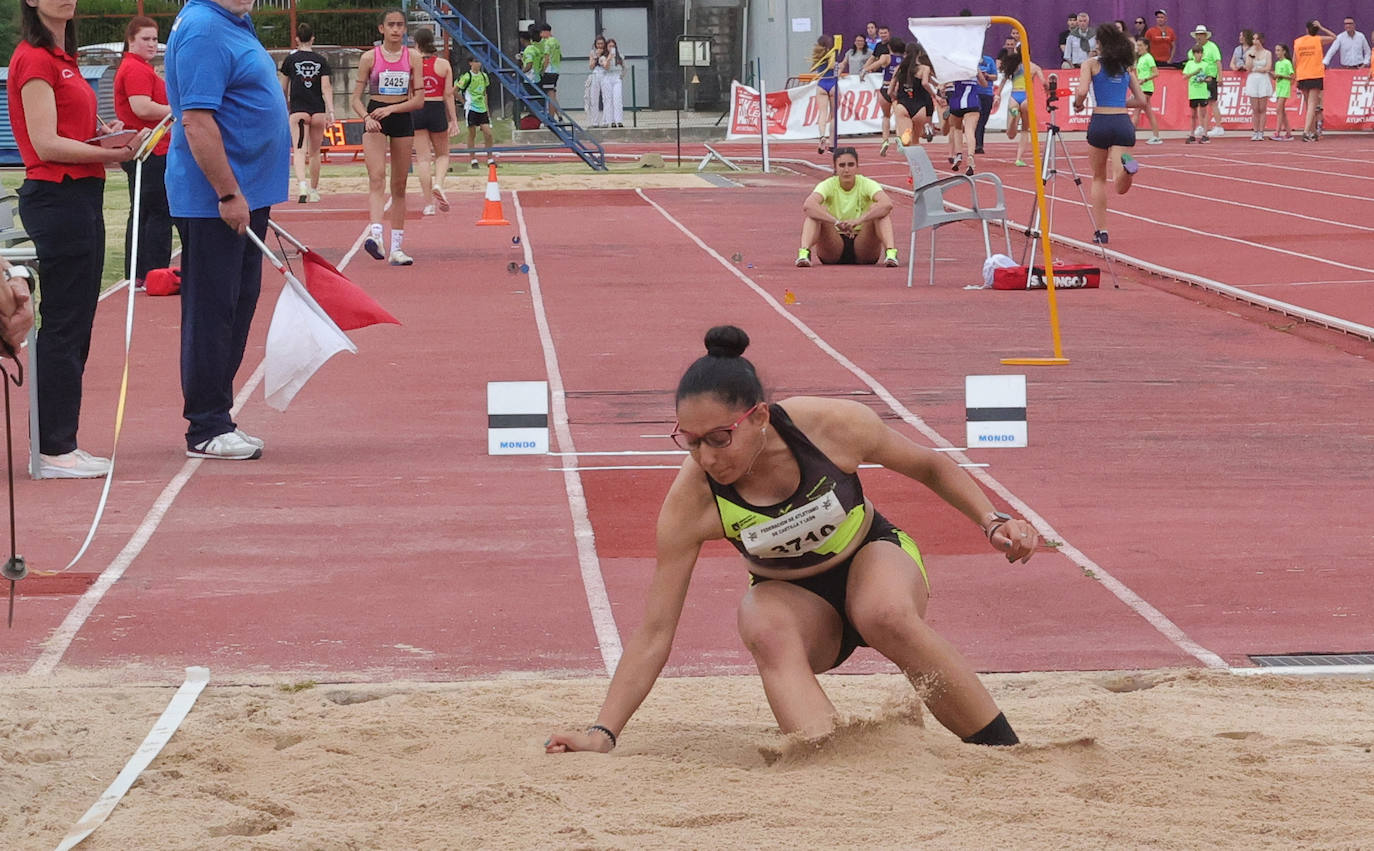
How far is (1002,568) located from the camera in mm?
6371

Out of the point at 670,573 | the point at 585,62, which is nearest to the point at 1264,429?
the point at 670,573

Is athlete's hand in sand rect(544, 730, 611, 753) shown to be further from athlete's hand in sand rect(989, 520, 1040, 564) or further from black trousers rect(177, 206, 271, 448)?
black trousers rect(177, 206, 271, 448)

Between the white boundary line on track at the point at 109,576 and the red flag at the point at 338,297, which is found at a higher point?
the red flag at the point at 338,297

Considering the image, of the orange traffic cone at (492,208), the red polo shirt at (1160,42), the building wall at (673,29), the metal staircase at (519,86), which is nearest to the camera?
the orange traffic cone at (492,208)

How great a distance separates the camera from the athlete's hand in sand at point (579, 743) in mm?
4352

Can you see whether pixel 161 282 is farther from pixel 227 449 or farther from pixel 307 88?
pixel 307 88

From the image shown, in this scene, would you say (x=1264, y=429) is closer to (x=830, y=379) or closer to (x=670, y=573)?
(x=830, y=379)

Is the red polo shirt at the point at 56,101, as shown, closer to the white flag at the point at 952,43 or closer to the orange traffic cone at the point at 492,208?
the white flag at the point at 952,43

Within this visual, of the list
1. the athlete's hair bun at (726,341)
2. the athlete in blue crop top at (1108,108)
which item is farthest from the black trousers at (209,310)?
the athlete in blue crop top at (1108,108)

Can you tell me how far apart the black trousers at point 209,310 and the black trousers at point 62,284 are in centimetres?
40

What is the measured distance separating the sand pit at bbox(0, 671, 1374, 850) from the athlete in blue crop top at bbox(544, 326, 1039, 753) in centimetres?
11

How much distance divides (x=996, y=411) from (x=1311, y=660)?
291cm

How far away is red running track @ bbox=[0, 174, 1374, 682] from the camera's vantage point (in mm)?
5574

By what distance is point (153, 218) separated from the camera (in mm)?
13367
